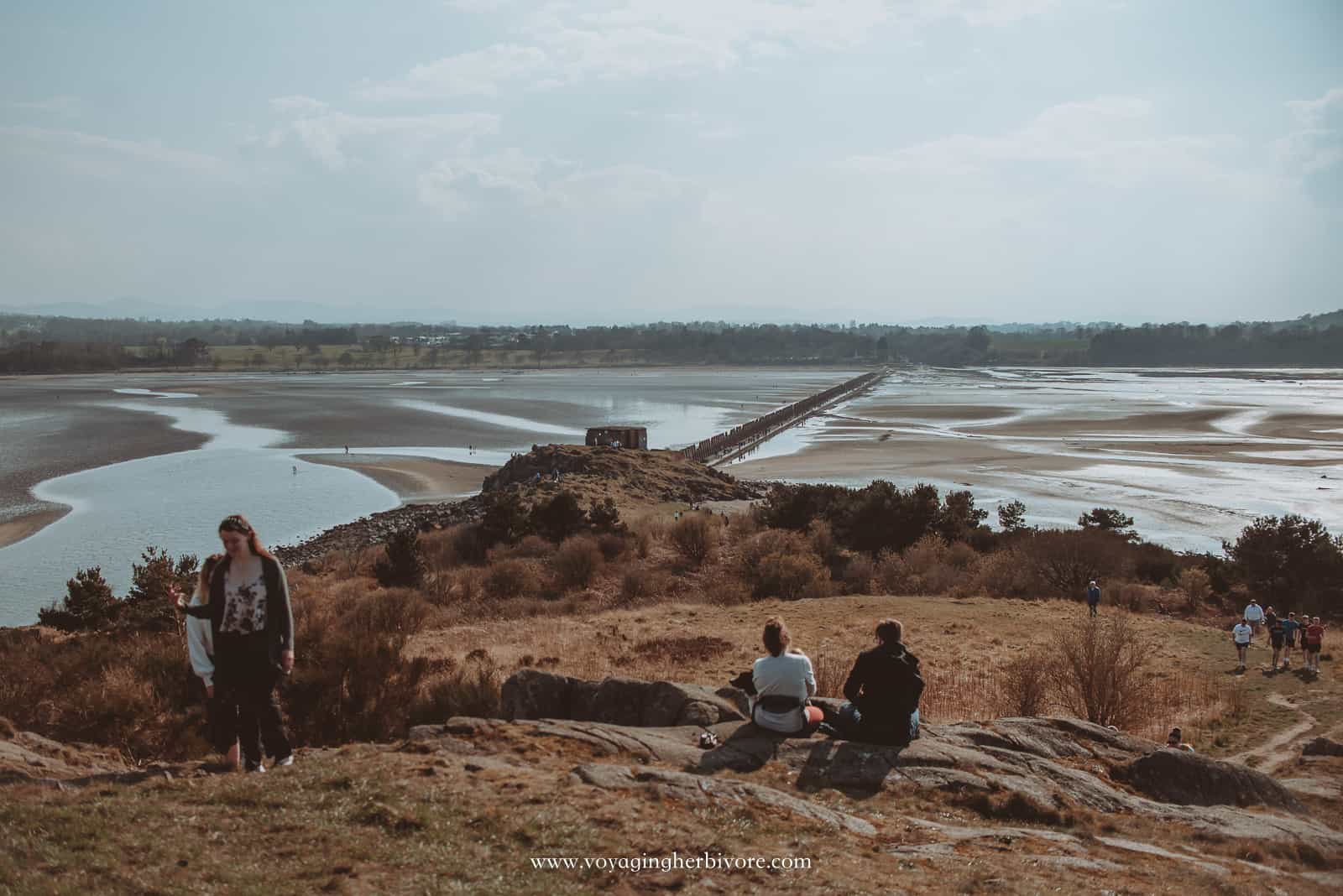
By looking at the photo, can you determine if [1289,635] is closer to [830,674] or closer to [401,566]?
[830,674]

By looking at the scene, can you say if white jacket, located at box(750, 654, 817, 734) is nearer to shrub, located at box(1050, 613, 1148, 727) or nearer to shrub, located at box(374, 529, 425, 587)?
shrub, located at box(1050, 613, 1148, 727)

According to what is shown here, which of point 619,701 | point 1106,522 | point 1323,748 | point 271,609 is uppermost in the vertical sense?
point 271,609

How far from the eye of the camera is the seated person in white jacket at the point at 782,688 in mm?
7992

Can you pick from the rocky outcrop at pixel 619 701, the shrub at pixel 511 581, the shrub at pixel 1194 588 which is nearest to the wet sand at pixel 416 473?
the shrub at pixel 511 581

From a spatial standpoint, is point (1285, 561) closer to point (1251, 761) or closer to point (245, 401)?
point (1251, 761)

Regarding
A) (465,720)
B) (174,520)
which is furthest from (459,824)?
(174,520)

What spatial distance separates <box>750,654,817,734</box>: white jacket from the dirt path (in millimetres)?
5522

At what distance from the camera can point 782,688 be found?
8055 mm

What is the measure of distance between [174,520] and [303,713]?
28226mm

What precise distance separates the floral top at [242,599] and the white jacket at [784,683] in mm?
3784

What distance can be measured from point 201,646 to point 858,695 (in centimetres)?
519

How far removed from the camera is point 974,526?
30.4 meters

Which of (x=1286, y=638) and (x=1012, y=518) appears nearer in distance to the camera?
(x=1286, y=638)

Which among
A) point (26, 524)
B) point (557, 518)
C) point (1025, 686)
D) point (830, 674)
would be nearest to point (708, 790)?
point (830, 674)
